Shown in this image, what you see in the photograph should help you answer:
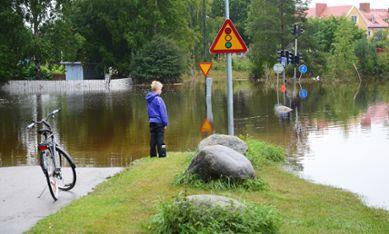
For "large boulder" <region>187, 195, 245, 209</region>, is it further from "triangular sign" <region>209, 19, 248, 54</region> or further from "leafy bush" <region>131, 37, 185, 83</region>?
"leafy bush" <region>131, 37, 185, 83</region>

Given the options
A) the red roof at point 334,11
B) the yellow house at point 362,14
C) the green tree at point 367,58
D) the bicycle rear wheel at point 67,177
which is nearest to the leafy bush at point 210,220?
the bicycle rear wheel at point 67,177

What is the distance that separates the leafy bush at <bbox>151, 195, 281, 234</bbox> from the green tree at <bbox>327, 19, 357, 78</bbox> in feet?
206

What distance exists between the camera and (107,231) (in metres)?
6.14

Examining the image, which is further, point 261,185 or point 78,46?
point 78,46

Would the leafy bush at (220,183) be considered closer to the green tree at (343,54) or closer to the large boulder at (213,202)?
the large boulder at (213,202)

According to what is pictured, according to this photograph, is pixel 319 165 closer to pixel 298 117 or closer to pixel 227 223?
pixel 227 223

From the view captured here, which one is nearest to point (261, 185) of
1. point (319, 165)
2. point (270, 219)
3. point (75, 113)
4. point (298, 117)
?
point (270, 219)

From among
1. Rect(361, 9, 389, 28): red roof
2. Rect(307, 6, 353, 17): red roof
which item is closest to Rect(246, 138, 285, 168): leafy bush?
Rect(361, 9, 389, 28): red roof

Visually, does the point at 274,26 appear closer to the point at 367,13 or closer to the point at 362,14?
the point at 362,14

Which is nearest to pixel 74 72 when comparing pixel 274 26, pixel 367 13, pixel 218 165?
pixel 274 26

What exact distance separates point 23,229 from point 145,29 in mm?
54132

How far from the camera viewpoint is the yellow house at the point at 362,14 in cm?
10512

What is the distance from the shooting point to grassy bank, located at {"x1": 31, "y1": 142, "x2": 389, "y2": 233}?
254 inches

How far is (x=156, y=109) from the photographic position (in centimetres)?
1173
